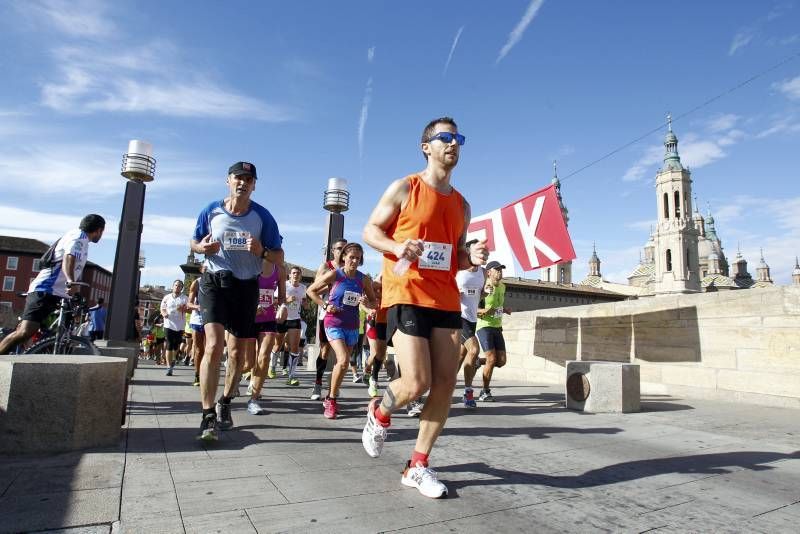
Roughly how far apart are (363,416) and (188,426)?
181 centimetres

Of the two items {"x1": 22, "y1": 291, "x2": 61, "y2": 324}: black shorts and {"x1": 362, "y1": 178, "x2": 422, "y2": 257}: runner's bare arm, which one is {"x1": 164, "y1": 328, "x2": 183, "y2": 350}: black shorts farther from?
{"x1": 362, "y1": 178, "x2": 422, "y2": 257}: runner's bare arm

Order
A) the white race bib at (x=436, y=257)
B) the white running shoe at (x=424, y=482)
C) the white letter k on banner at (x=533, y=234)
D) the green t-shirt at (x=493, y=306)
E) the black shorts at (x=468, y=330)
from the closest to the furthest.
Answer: the white running shoe at (x=424, y=482), the white race bib at (x=436, y=257), the black shorts at (x=468, y=330), the green t-shirt at (x=493, y=306), the white letter k on banner at (x=533, y=234)

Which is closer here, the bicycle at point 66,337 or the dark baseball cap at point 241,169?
the dark baseball cap at point 241,169

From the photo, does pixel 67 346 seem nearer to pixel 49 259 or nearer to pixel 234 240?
pixel 49 259

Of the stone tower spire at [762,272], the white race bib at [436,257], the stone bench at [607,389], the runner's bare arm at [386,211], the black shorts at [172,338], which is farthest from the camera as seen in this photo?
the stone tower spire at [762,272]

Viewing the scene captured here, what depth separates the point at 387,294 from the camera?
2984 mm

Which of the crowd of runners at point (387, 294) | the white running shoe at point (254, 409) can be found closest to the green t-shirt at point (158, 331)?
the crowd of runners at point (387, 294)

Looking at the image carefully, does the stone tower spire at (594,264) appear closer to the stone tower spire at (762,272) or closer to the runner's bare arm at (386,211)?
the stone tower spire at (762,272)

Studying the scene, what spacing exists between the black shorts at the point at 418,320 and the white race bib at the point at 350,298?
9.70ft

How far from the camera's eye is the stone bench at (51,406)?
10.00 feet

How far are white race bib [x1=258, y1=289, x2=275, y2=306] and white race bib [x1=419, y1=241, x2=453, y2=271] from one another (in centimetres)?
405

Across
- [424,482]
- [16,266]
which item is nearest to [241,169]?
[424,482]

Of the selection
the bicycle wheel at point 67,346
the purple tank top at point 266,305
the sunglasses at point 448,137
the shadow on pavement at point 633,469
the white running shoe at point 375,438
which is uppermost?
the sunglasses at point 448,137

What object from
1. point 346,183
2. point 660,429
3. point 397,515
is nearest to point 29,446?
point 397,515
